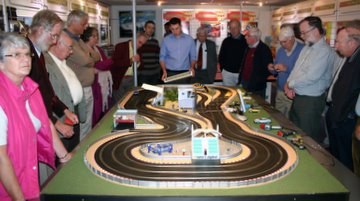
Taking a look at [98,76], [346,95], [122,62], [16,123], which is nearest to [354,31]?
[346,95]

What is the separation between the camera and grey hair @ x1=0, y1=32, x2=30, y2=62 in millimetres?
1753

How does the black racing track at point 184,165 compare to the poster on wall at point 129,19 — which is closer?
the black racing track at point 184,165

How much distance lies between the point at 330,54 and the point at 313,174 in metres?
1.98

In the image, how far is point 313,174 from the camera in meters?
1.54

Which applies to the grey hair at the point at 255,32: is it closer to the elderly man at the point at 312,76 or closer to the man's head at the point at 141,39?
the elderly man at the point at 312,76

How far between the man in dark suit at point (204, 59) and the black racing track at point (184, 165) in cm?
321

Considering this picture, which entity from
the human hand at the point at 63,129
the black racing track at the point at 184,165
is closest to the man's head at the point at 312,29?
the black racing track at the point at 184,165

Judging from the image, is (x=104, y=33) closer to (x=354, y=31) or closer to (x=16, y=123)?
(x=354, y=31)

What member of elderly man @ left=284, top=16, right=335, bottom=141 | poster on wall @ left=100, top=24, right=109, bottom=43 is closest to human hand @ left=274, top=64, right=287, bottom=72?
elderly man @ left=284, top=16, right=335, bottom=141

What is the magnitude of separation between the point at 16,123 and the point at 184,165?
0.91 metres

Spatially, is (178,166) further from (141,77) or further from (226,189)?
(141,77)

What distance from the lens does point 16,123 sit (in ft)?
5.53

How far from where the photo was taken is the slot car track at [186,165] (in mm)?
1460

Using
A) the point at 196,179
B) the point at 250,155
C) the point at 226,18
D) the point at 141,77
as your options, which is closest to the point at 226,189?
the point at 196,179
